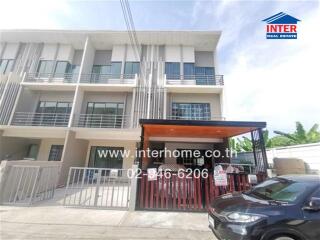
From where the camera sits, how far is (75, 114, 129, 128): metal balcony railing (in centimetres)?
1195

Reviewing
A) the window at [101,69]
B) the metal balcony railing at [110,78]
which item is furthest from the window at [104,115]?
the window at [101,69]

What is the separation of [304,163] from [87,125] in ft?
44.1

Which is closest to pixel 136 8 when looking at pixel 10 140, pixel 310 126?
pixel 10 140

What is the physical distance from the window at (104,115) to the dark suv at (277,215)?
9.81 m

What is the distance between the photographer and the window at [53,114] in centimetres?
1227

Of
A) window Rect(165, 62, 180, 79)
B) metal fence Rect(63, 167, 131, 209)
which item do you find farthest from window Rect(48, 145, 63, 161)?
window Rect(165, 62, 180, 79)

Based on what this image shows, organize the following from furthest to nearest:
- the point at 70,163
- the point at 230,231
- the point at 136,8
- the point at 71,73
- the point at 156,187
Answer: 1. the point at 71,73
2. the point at 70,163
3. the point at 136,8
4. the point at 156,187
5. the point at 230,231

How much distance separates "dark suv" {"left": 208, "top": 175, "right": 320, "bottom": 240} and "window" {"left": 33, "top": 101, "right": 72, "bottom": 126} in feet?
41.4

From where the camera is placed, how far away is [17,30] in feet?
42.3

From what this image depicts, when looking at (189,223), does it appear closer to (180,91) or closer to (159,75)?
(180,91)

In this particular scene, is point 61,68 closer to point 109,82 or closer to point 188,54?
point 109,82

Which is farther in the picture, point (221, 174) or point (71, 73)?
point (71, 73)

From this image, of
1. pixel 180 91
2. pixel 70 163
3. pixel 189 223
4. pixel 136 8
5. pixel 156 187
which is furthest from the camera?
pixel 180 91

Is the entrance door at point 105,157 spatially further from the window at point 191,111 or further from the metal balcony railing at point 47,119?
the window at point 191,111
